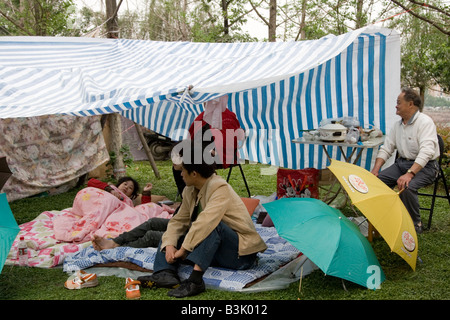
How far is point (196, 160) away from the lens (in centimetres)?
293

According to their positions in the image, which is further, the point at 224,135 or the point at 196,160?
the point at 224,135

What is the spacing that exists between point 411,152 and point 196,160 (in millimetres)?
2129

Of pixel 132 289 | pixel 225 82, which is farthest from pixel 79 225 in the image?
pixel 225 82

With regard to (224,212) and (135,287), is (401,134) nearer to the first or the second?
(224,212)

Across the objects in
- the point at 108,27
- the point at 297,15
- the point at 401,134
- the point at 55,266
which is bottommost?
the point at 55,266

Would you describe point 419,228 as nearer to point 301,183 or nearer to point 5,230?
point 301,183

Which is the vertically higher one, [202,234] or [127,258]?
[202,234]

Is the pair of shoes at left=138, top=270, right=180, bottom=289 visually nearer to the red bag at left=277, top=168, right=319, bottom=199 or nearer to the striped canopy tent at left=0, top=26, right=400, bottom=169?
the striped canopy tent at left=0, top=26, right=400, bottom=169

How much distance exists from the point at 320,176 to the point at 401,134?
1406 mm

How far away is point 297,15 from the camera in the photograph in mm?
13547

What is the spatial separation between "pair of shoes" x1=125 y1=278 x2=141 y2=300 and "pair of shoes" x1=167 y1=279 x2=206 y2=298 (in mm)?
192

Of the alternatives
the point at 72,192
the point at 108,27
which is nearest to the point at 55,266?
the point at 72,192

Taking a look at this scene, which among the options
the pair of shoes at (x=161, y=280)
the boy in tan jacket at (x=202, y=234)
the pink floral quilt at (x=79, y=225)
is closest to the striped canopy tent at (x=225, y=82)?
the boy in tan jacket at (x=202, y=234)
